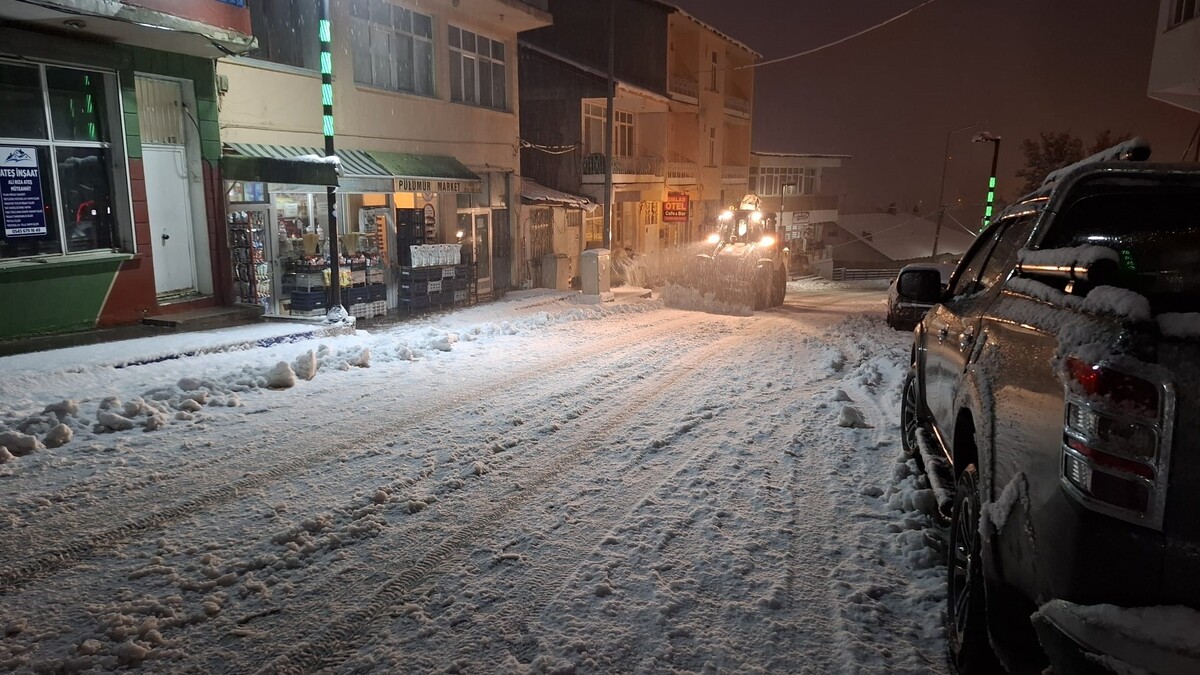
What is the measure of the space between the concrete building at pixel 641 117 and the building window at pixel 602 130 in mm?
47

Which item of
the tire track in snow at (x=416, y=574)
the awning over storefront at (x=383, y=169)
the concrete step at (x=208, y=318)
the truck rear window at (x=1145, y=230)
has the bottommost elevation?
the tire track in snow at (x=416, y=574)

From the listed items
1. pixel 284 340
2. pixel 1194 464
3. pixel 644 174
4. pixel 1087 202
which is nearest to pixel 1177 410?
pixel 1194 464

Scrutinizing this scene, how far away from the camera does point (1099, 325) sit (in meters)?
2.43

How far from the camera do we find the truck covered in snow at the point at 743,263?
66.7 feet

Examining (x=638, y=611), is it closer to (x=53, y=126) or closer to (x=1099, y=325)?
(x=1099, y=325)

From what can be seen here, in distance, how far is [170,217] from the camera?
13.1 meters

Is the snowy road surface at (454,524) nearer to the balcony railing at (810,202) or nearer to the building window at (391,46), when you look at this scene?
the building window at (391,46)

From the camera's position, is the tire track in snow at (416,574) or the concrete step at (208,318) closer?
the tire track in snow at (416,574)

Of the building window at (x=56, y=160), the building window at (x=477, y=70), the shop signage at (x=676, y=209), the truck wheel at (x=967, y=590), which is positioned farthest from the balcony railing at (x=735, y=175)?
the truck wheel at (x=967, y=590)

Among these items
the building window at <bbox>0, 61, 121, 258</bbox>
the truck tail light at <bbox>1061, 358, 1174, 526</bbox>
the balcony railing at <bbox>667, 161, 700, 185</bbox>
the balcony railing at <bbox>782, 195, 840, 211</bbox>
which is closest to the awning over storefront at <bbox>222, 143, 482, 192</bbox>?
the building window at <bbox>0, 61, 121, 258</bbox>

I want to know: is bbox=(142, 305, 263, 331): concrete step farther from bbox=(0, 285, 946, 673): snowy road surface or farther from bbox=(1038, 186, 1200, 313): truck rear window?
bbox=(1038, 186, 1200, 313): truck rear window

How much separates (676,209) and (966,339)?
92.6ft

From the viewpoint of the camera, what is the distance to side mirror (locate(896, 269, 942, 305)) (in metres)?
5.55

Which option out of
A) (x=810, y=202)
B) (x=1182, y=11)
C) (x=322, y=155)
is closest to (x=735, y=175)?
(x=810, y=202)
